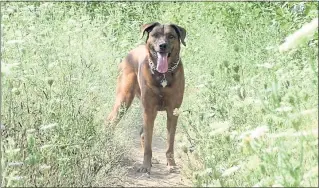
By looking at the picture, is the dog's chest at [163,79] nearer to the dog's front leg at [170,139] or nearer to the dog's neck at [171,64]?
the dog's neck at [171,64]

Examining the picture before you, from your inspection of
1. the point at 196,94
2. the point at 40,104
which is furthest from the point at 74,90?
the point at 196,94

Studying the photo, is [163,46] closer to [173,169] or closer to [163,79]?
[163,79]

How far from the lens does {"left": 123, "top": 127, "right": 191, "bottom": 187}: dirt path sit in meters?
5.07

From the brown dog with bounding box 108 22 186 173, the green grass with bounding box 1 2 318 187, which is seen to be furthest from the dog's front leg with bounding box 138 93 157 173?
the green grass with bounding box 1 2 318 187

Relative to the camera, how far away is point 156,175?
545 cm

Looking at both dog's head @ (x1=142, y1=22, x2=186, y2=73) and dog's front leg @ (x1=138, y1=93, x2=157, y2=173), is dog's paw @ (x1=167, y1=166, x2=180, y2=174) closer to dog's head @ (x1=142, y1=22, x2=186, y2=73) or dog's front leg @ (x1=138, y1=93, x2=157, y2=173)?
dog's front leg @ (x1=138, y1=93, x2=157, y2=173)

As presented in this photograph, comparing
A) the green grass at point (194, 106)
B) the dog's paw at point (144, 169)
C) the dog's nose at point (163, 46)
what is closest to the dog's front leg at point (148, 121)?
the dog's paw at point (144, 169)

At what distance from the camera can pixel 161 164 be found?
571cm

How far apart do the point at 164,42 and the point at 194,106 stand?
0.69 metres

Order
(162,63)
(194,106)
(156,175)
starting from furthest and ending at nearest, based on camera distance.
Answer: (194,106) < (162,63) < (156,175)

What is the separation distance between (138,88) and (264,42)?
1472 mm

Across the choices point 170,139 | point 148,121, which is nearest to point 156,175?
point 170,139

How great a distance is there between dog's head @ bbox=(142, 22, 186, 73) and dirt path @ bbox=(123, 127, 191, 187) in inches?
32.4

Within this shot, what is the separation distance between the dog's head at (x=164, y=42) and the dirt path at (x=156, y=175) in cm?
82
